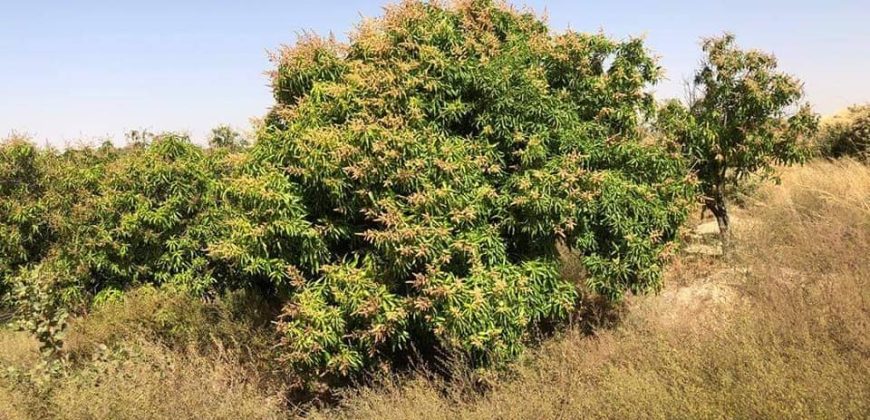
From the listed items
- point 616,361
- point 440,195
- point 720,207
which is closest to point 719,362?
point 616,361

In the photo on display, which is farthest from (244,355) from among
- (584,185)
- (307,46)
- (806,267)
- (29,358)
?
(806,267)

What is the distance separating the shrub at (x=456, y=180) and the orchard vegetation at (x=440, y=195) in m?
0.02

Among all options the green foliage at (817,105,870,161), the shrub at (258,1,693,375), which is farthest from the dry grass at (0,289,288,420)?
the green foliage at (817,105,870,161)

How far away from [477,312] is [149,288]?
511 cm

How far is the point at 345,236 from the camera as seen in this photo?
5.73 metres

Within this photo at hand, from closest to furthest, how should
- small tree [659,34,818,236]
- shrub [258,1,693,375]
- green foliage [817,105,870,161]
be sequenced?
shrub [258,1,693,375] → small tree [659,34,818,236] → green foliage [817,105,870,161]

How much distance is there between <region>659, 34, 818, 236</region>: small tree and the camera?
848cm

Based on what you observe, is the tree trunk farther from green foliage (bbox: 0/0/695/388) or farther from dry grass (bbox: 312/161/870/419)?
green foliage (bbox: 0/0/695/388)

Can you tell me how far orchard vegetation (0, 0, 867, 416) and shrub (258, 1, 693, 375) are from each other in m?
0.02

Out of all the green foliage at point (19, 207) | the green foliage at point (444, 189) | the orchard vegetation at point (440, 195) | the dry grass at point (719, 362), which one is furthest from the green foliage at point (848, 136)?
the green foliage at point (19, 207)

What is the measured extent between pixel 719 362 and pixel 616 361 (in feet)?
2.86

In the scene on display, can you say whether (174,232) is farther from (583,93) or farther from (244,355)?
(583,93)

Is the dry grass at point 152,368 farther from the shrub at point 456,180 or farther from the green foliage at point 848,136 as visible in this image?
the green foliage at point 848,136

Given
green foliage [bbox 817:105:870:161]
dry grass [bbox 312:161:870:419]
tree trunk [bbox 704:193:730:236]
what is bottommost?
dry grass [bbox 312:161:870:419]
